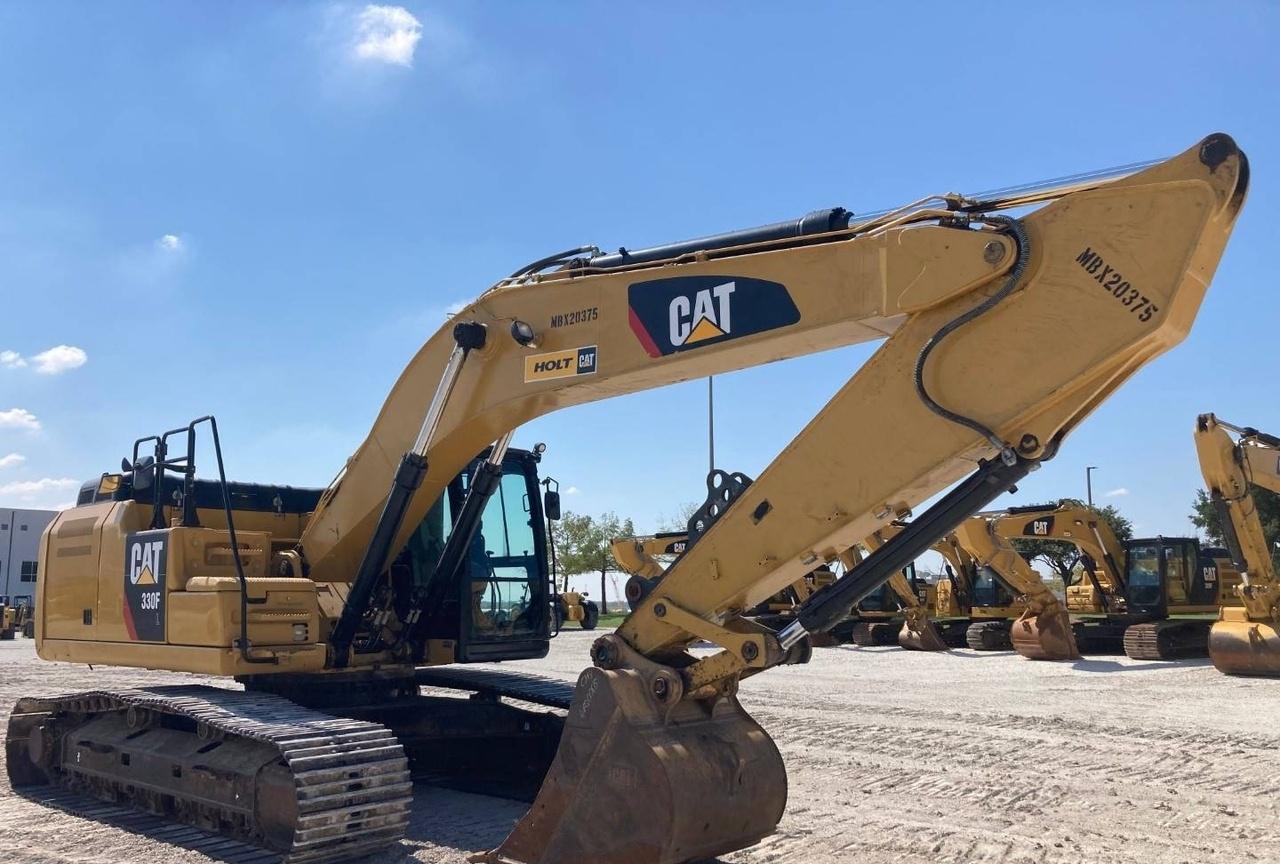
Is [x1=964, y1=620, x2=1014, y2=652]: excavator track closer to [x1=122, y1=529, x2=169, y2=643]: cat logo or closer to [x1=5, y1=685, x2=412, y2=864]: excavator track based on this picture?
[x1=5, y1=685, x2=412, y2=864]: excavator track

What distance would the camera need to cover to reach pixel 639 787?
5.30 metres

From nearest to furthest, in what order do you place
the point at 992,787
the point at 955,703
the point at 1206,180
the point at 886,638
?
the point at 1206,180 < the point at 992,787 < the point at 955,703 < the point at 886,638

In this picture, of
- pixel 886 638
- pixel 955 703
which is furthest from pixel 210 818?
pixel 886 638

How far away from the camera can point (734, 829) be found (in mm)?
5641

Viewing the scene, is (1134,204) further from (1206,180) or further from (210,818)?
(210,818)

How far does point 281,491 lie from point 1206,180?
727 centimetres

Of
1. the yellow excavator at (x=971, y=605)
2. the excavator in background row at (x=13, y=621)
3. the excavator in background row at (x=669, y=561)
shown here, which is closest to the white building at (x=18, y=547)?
the excavator in background row at (x=13, y=621)

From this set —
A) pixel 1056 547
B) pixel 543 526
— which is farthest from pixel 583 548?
pixel 543 526

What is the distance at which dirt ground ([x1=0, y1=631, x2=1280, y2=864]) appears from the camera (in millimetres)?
6820

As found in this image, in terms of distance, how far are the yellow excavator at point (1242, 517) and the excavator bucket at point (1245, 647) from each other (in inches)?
0.6

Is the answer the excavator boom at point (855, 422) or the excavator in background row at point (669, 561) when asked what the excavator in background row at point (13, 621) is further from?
the excavator boom at point (855, 422)

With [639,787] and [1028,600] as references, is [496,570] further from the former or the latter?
[1028,600]

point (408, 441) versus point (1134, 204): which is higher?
point (1134, 204)

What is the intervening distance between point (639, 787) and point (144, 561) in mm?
4494
